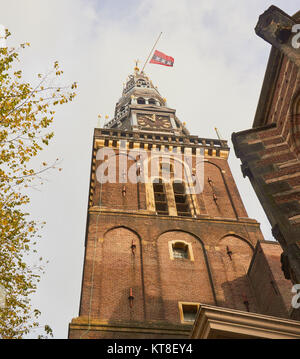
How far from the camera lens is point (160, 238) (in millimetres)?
21719

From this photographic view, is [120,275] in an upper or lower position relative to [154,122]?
lower

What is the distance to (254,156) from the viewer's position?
1164 cm

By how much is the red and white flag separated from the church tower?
42.0 ft

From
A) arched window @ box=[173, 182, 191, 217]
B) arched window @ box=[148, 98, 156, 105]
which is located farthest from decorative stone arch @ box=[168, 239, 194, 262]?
Result: arched window @ box=[148, 98, 156, 105]

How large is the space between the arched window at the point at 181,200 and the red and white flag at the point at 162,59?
18.8 m

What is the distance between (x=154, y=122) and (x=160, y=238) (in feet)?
76.0

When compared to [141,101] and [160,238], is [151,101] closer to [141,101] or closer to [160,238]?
[141,101]

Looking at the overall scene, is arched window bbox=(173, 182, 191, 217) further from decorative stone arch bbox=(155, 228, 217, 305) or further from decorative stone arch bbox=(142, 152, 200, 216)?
decorative stone arch bbox=(155, 228, 217, 305)

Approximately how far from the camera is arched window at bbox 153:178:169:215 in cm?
2515

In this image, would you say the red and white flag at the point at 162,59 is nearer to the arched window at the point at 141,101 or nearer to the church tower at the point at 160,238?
the arched window at the point at 141,101

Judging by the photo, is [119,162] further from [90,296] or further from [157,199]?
[90,296]

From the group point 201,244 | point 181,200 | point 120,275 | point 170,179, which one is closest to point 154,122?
point 170,179
